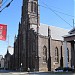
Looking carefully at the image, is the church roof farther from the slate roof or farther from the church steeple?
the church steeple

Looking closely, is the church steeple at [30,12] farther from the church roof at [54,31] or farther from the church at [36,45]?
the church roof at [54,31]

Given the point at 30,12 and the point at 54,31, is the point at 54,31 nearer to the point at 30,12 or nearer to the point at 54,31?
the point at 54,31

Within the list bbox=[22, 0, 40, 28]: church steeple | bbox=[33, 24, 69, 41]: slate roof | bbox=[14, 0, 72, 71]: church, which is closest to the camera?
bbox=[14, 0, 72, 71]: church

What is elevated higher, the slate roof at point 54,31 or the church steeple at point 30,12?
the church steeple at point 30,12

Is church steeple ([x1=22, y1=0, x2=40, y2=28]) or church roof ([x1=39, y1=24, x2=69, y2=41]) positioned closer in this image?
church roof ([x1=39, y1=24, x2=69, y2=41])

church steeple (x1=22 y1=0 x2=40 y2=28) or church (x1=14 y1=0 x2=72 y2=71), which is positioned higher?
church steeple (x1=22 y1=0 x2=40 y2=28)

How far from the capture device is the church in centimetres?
7200

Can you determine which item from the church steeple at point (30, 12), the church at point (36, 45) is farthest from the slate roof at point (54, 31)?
the church steeple at point (30, 12)

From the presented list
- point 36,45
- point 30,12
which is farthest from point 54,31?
point 36,45

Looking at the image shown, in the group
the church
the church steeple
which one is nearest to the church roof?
the church

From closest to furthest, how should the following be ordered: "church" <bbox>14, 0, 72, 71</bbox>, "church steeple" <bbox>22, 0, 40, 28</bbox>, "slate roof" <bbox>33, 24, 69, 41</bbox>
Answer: "church" <bbox>14, 0, 72, 71</bbox> < "slate roof" <bbox>33, 24, 69, 41</bbox> < "church steeple" <bbox>22, 0, 40, 28</bbox>

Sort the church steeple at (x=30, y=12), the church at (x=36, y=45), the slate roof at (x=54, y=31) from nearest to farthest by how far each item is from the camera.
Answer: the church at (x=36, y=45), the slate roof at (x=54, y=31), the church steeple at (x=30, y=12)

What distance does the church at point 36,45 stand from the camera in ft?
236

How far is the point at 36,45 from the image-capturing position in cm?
7175
